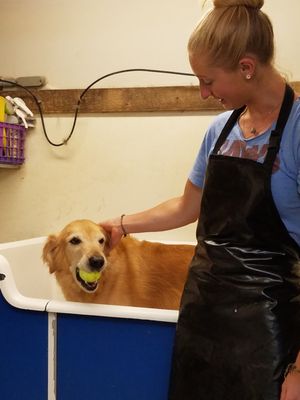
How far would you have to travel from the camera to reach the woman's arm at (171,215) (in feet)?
3.76

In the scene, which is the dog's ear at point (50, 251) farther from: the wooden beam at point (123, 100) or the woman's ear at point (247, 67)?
the woman's ear at point (247, 67)

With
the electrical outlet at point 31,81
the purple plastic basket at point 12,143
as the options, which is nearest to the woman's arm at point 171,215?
the purple plastic basket at point 12,143

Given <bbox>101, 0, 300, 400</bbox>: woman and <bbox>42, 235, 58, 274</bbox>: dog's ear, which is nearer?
<bbox>101, 0, 300, 400</bbox>: woman

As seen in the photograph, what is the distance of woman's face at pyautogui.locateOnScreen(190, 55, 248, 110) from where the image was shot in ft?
2.84

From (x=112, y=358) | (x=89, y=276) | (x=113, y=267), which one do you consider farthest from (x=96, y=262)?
(x=112, y=358)

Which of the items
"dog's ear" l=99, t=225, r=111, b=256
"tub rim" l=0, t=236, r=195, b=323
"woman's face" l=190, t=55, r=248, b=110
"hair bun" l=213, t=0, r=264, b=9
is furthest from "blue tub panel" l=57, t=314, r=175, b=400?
"hair bun" l=213, t=0, r=264, b=9

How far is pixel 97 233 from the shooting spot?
4.88ft

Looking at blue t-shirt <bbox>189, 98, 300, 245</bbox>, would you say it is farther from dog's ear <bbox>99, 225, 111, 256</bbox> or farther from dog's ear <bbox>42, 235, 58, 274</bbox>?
dog's ear <bbox>42, 235, 58, 274</bbox>

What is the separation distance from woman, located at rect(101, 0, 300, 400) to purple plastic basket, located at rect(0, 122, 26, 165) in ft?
4.20

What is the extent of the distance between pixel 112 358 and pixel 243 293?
500 mm

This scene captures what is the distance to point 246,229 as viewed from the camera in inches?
33.6

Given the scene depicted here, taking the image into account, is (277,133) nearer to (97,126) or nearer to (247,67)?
(247,67)

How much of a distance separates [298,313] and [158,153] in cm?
133

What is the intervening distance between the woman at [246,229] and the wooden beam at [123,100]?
1.06 metres
